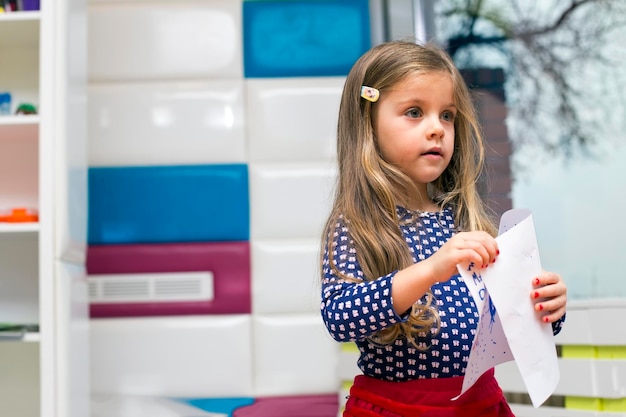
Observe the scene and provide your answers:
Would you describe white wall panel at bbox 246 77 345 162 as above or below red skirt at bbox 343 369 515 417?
above

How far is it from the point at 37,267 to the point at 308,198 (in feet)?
2.60

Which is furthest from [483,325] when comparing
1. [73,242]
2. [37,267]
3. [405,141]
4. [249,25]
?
[249,25]

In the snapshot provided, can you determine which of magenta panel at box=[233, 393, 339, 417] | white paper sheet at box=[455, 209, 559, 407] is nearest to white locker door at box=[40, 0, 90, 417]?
magenta panel at box=[233, 393, 339, 417]

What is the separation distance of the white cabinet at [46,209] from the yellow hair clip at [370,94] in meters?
1.03

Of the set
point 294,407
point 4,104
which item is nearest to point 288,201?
point 294,407

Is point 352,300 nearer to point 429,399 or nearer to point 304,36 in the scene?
point 429,399

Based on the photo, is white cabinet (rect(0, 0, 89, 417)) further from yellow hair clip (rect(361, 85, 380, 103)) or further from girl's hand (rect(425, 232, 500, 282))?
girl's hand (rect(425, 232, 500, 282))

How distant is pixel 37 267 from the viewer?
209cm

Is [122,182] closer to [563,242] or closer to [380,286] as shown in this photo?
[563,242]

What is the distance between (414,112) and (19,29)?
52.0 inches

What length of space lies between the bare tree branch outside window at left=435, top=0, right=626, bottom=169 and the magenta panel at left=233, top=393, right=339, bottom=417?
3.31 ft

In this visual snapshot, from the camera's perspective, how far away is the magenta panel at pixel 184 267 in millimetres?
2268

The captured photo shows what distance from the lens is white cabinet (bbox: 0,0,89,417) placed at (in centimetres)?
186

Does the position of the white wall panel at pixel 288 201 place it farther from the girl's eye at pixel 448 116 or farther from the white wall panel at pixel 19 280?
the girl's eye at pixel 448 116
